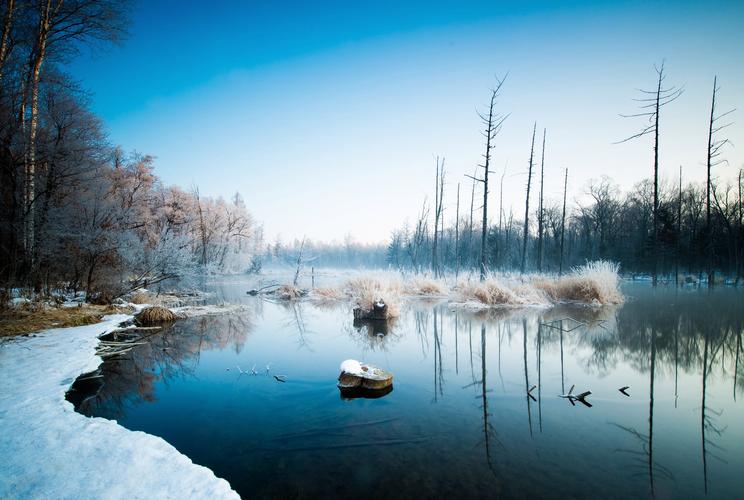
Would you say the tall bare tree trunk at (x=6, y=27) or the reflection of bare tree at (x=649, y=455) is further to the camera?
the tall bare tree trunk at (x=6, y=27)

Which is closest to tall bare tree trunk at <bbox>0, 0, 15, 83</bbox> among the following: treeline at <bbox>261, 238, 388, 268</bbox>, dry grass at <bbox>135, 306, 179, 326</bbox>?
dry grass at <bbox>135, 306, 179, 326</bbox>

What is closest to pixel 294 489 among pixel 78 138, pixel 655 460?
pixel 655 460

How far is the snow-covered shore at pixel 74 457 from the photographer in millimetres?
2250

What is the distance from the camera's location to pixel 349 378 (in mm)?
5039

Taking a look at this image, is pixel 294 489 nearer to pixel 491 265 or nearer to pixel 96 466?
pixel 96 466

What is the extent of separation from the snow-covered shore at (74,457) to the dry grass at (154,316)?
6.81 m

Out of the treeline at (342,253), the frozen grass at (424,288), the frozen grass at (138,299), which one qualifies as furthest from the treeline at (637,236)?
the treeline at (342,253)

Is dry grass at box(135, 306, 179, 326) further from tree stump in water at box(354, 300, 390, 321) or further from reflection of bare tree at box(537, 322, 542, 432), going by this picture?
reflection of bare tree at box(537, 322, 542, 432)

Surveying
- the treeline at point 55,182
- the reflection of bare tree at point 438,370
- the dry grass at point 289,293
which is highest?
the treeline at point 55,182

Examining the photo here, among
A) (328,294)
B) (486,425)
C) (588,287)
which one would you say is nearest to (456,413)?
(486,425)

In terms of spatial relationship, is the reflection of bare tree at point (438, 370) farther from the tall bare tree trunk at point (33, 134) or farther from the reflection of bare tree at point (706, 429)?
the tall bare tree trunk at point (33, 134)

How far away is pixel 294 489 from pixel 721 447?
4.22 metres

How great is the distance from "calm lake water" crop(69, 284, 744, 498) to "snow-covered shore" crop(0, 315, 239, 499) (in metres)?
0.46

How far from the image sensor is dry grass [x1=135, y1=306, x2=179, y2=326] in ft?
34.8
